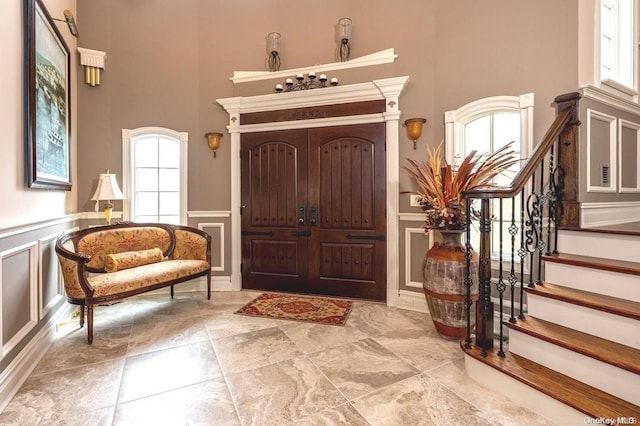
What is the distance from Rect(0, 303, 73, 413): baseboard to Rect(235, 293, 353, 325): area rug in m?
1.57

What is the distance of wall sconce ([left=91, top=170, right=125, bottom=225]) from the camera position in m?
3.47

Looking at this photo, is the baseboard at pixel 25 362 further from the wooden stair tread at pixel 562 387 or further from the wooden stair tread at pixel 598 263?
the wooden stair tread at pixel 598 263

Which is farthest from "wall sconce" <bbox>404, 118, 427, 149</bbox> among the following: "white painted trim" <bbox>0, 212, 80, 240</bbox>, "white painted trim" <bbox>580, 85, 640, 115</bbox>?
"white painted trim" <bbox>0, 212, 80, 240</bbox>

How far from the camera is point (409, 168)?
11.3 feet

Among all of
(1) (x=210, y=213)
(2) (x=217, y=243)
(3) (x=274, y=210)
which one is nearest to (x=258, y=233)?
(3) (x=274, y=210)

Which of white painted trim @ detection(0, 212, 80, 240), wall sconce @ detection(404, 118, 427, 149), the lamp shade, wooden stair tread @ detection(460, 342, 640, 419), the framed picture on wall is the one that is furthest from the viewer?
the lamp shade

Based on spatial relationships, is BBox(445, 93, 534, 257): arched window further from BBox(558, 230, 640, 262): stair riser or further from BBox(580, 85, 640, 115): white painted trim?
BBox(558, 230, 640, 262): stair riser

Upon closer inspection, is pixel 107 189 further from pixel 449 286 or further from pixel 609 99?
pixel 609 99

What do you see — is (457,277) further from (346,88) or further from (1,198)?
(1,198)

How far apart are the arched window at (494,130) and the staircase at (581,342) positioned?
0.84 m

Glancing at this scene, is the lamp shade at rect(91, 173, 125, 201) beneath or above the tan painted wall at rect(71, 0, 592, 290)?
beneath

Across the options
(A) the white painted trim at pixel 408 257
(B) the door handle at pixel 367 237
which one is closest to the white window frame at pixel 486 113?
(A) the white painted trim at pixel 408 257

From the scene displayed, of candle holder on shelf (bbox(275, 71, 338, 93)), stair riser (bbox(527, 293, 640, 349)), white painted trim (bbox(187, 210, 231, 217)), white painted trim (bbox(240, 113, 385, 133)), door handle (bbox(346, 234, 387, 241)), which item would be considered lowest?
stair riser (bbox(527, 293, 640, 349))

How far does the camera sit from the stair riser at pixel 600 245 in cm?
204
